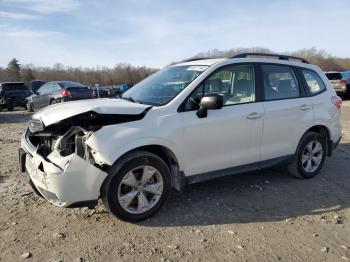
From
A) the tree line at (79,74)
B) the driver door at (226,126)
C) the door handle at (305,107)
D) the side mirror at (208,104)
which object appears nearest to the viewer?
the side mirror at (208,104)

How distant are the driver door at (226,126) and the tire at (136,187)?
0.40 metres

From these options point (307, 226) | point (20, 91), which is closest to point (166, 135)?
point (307, 226)

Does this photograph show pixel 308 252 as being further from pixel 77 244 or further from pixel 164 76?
pixel 164 76

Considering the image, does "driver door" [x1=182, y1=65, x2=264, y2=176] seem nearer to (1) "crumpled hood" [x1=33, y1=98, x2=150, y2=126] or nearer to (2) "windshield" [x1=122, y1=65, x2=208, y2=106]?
(2) "windshield" [x1=122, y1=65, x2=208, y2=106]

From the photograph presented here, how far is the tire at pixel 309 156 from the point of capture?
18.3ft

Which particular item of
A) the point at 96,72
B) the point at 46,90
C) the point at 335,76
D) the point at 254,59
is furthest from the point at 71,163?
the point at 96,72

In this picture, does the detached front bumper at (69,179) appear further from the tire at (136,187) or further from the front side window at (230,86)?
the front side window at (230,86)

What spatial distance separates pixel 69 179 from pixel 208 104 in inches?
68.1

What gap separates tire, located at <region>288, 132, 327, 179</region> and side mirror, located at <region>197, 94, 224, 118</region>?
193cm

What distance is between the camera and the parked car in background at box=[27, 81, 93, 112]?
14555 millimetres

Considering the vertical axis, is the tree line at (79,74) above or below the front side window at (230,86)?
below

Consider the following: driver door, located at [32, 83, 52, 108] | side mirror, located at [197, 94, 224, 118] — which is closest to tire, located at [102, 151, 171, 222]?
side mirror, located at [197, 94, 224, 118]

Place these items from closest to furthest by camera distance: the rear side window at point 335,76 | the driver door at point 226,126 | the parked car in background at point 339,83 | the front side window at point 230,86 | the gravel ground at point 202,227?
the gravel ground at point 202,227, the driver door at point 226,126, the front side window at point 230,86, the parked car in background at point 339,83, the rear side window at point 335,76

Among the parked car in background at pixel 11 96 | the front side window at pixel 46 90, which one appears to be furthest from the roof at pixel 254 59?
the parked car in background at pixel 11 96
